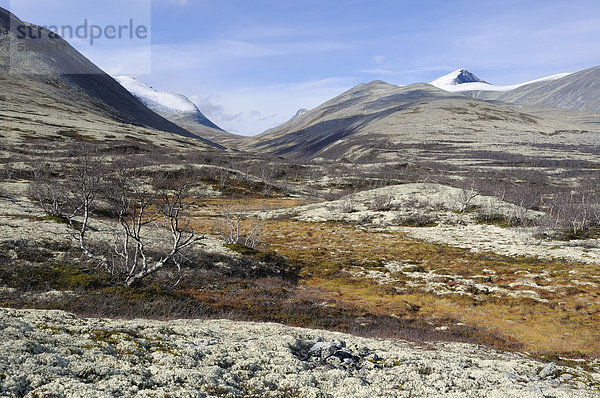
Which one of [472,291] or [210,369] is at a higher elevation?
[210,369]

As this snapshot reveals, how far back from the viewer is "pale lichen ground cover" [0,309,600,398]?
6.82 metres

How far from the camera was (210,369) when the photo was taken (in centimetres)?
831

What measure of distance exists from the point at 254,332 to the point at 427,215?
171ft

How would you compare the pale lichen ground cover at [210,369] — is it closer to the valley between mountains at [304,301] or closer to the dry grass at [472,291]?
the valley between mountains at [304,301]

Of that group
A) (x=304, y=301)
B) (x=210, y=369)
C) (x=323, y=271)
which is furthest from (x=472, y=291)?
(x=210, y=369)

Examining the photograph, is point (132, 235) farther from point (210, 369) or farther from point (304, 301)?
point (210, 369)

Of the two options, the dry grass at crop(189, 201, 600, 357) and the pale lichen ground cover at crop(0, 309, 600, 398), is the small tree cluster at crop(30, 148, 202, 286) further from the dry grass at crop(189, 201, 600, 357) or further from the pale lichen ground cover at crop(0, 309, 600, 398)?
the dry grass at crop(189, 201, 600, 357)

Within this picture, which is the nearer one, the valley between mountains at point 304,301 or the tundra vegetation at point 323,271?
the valley between mountains at point 304,301

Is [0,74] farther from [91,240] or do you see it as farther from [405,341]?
[405,341]

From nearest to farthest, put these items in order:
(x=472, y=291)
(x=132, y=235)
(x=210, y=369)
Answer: (x=210, y=369) < (x=132, y=235) < (x=472, y=291)

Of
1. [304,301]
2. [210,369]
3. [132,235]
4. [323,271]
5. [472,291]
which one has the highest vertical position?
[132,235]

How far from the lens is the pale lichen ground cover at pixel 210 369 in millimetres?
6820

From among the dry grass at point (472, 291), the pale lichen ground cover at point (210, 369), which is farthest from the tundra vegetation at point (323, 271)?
the pale lichen ground cover at point (210, 369)

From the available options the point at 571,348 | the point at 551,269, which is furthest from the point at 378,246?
the point at 571,348
